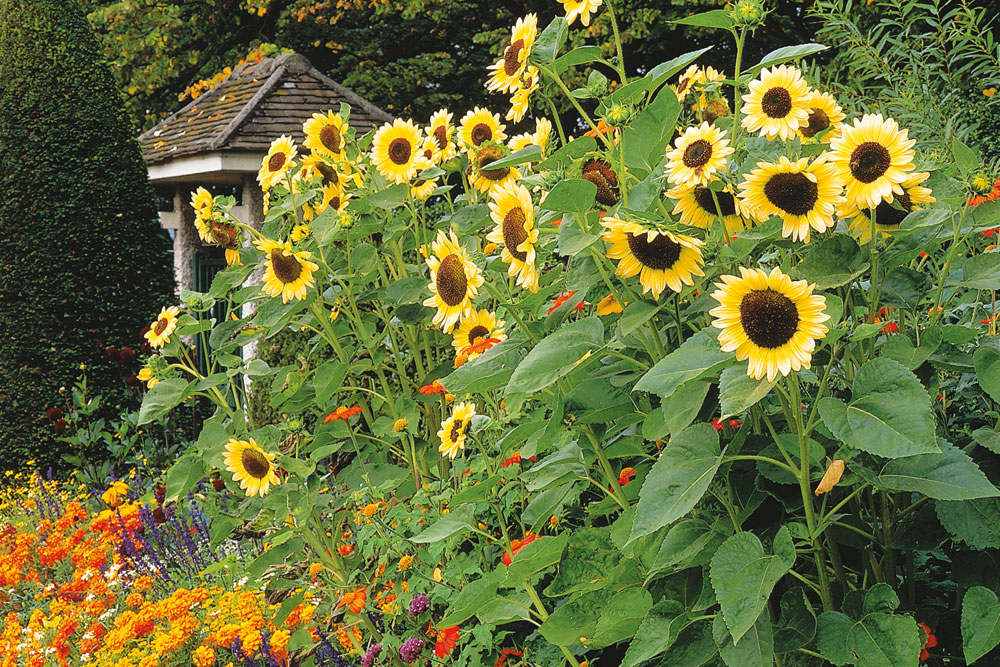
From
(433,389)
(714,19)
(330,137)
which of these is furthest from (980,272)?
(330,137)

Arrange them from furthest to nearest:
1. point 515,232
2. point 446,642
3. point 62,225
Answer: point 62,225, point 446,642, point 515,232

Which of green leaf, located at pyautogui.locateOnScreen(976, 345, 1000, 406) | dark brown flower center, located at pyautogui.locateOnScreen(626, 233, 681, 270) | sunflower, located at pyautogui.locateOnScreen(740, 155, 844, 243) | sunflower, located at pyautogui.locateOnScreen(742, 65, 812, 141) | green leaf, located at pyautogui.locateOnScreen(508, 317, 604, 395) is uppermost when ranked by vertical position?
sunflower, located at pyautogui.locateOnScreen(742, 65, 812, 141)

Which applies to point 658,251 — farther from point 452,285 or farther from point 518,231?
point 452,285

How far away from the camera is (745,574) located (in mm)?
1194

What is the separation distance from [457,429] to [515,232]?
0.61 meters

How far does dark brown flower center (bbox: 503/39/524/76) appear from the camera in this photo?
1733mm

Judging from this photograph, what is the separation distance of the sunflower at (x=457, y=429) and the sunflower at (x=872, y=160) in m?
0.93

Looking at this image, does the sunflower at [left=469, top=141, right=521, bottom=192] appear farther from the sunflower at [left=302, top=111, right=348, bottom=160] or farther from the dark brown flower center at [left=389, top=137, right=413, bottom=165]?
the sunflower at [left=302, top=111, right=348, bottom=160]

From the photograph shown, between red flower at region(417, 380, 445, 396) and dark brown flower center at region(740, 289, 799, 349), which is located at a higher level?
dark brown flower center at region(740, 289, 799, 349)

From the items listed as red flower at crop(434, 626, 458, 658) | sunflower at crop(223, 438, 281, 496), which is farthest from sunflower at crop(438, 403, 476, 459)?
sunflower at crop(223, 438, 281, 496)

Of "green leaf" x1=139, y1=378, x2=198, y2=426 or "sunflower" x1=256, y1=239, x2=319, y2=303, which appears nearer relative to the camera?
"sunflower" x1=256, y1=239, x2=319, y2=303

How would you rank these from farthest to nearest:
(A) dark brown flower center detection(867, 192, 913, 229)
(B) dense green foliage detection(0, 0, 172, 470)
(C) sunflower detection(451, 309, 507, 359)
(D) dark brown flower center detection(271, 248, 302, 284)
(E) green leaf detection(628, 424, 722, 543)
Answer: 1. (B) dense green foliage detection(0, 0, 172, 470)
2. (D) dark brown flower center detection(271, 248, 302, 284)
3. (C) sunflower detection(451, 309, 507, 359)
4. (A) dark brown flower center detection(867, 192, 913, 229)
5. (E) green leaf detection(628, 424, 722, 543)

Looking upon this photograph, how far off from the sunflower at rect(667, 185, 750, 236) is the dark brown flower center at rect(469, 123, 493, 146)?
4.19 feet

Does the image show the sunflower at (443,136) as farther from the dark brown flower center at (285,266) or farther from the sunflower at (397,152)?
the dark brown flower center at (285,266)
